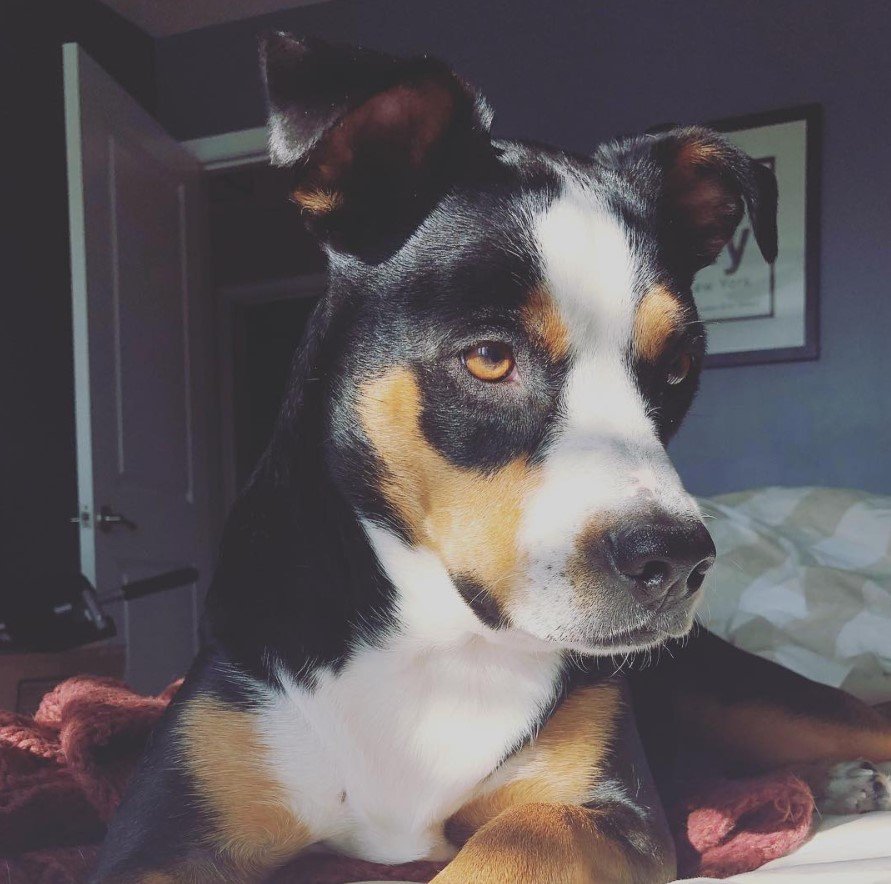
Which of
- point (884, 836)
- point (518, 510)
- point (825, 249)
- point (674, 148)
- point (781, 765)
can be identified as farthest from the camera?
point (825, 249)

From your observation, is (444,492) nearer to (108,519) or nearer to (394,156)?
(394,156)

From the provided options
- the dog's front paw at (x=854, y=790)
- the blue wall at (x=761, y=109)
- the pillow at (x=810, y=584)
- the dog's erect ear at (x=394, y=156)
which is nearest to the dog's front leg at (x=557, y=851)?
the dog's front paw at (x=854, y=790)

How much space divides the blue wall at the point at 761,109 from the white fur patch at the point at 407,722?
250 cm

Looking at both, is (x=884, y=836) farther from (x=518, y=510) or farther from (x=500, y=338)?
(x=500, y=338)

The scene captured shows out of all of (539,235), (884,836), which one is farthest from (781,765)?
(539,235)

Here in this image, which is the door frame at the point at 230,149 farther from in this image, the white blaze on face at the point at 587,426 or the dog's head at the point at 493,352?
the white blaze on face at the point at 587,426

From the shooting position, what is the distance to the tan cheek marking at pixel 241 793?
88cm

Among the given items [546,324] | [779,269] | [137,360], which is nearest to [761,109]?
[779,269]

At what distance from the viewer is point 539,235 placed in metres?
0.89

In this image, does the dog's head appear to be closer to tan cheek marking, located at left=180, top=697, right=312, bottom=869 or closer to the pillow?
tan cheek marking, located at left=180, top=697, right=312, bottom=869

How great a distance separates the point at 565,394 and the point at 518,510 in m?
0.12

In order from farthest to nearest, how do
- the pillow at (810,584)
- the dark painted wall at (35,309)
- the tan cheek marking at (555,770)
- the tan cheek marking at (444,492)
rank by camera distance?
the dark painted wall at (35,309), the pillow at (810,584), the tan cheek marking at (555,770), the tan cheek marking at (444,492)

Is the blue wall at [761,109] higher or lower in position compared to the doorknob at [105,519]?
higher

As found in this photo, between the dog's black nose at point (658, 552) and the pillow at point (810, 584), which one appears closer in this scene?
the dog's black nose at point (658, 552)
